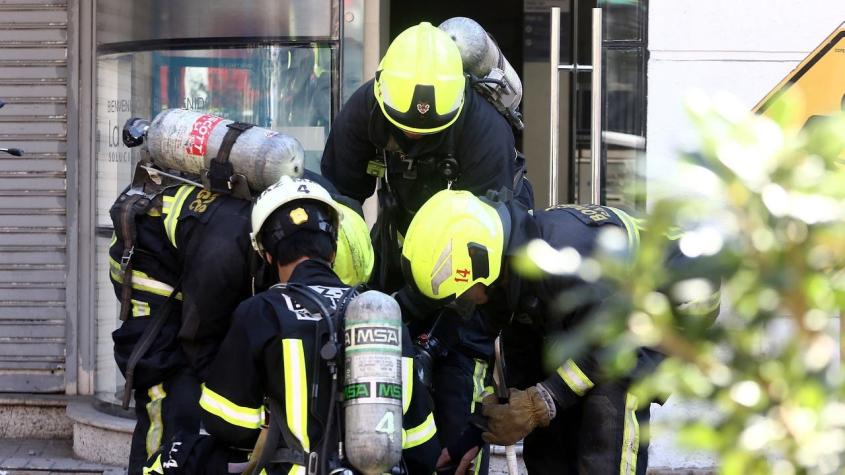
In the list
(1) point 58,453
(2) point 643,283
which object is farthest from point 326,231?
(1) point 58,453

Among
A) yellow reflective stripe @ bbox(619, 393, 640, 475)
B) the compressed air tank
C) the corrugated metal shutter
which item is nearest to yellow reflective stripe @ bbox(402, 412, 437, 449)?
yellow reflective stripe @ bbox(619, 393, 640, 475)

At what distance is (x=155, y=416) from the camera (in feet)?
14.3

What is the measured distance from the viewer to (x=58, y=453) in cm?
679

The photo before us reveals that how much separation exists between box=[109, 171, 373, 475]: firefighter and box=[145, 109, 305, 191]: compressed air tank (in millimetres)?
99

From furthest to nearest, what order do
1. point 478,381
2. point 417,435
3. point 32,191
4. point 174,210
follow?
point 32,191 < point 478,381 < point 174,210 < point 417,435

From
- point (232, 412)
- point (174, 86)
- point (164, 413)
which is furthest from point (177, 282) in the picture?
point (174, 86)

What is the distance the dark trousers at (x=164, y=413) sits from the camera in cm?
428

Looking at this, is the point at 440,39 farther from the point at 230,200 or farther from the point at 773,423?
the point at 773,423

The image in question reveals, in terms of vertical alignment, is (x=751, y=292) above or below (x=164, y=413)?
above

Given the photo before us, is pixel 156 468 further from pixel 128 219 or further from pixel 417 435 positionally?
pixel 128 219

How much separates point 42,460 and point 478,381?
9.81 feet

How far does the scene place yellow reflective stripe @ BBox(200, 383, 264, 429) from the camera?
319 centimetres

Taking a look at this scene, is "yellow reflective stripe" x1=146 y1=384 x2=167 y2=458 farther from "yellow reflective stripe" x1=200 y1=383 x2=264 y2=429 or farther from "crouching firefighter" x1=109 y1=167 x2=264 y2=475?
"yellow reflective stripe" x1=200 y1=383 x2=264 y2=429

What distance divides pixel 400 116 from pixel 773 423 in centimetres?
310
